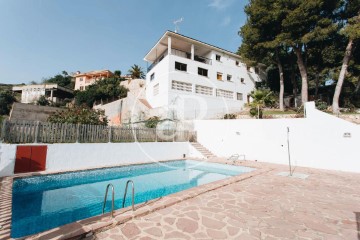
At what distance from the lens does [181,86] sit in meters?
22.5

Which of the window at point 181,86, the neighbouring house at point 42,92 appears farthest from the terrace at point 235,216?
the neighbouring house at point 42,92

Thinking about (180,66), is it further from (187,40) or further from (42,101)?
(42,101)

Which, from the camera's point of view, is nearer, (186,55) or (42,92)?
(186,55)

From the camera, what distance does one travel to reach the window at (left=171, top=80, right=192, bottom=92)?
21962 millimetres

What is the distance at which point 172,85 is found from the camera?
2178 centimetres

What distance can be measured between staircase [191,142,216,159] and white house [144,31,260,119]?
4.43 metres

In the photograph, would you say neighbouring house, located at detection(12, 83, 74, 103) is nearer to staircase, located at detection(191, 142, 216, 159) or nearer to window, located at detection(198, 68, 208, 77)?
window, located at detection(198, 68, 208, 77)

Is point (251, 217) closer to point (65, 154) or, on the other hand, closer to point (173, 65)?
point (65, 154)

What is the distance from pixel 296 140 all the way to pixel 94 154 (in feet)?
44.4

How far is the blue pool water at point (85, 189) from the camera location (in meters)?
5.68

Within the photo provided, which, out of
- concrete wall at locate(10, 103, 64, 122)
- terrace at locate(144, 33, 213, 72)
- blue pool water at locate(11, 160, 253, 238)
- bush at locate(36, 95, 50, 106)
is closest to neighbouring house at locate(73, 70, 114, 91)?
bush at locate(36, 95, 50, 106)

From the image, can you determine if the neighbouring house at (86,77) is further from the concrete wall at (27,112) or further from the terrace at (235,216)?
the terrace at (235,216)

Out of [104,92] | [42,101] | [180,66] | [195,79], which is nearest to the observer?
[180,66]

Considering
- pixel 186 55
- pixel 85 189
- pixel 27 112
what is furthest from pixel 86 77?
pixel 85 189
